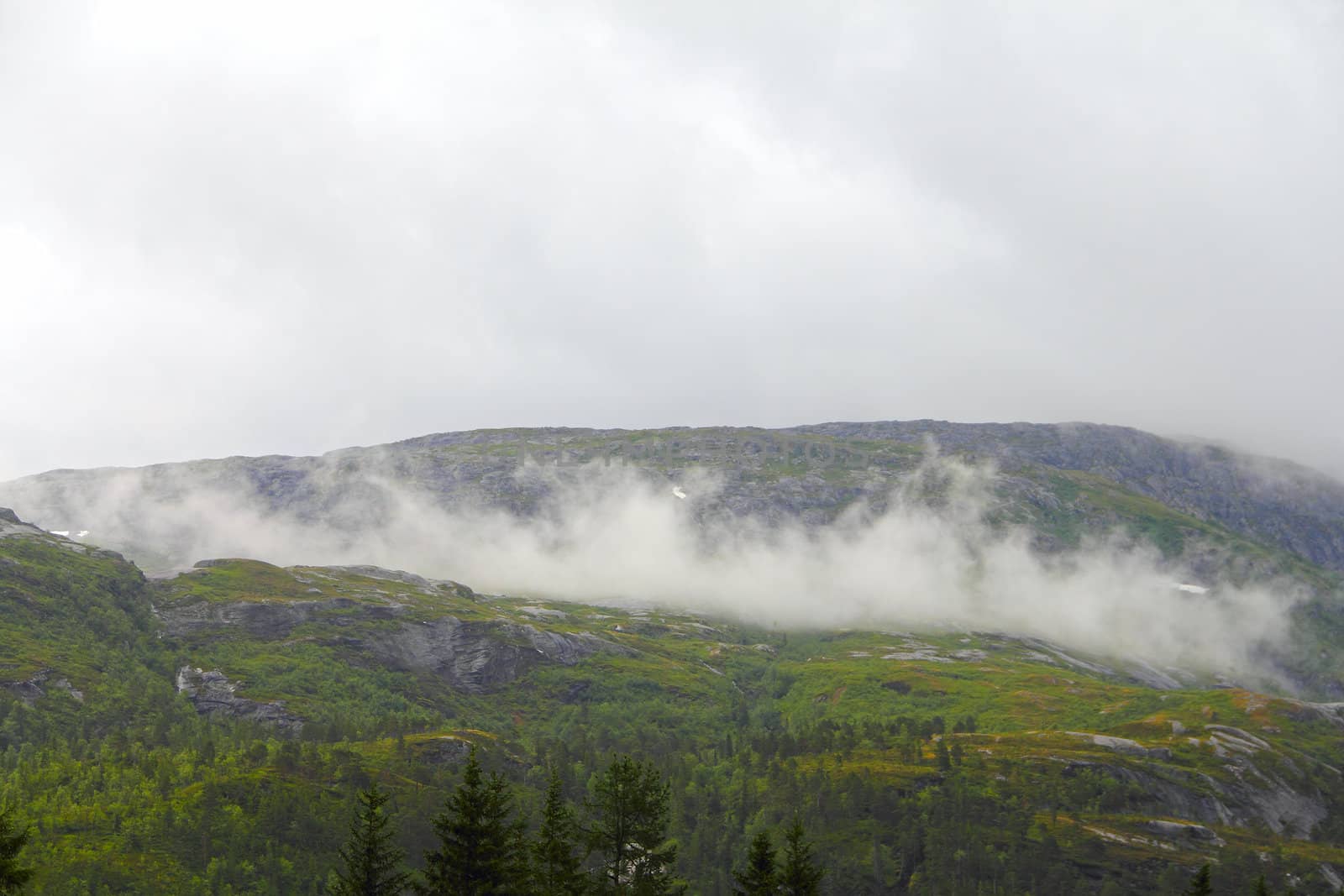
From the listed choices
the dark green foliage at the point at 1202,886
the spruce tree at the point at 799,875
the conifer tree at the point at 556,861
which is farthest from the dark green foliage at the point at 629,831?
the dark green foliage at the point at 1202,886

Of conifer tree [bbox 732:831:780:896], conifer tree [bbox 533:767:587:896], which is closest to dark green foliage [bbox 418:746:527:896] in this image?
conifer tree [bbox 533:767:587:896]

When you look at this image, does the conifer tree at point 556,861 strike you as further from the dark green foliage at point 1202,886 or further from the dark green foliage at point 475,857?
the dark green foliage at point 1202,886

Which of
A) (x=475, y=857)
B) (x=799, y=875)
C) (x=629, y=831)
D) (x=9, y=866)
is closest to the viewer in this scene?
(x=9, y=866)

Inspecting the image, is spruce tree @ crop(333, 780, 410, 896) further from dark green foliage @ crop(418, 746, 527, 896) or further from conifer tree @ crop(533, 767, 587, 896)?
A: conifer tree @ crop(533, 767, 587, 896)

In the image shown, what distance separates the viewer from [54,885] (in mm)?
136625

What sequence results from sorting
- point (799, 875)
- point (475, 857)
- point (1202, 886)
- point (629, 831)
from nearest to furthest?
point (475, 857), point (799, 875), point (629, 831), point (1202, 886)

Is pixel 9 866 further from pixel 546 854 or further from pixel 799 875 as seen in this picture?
pixel 799 875

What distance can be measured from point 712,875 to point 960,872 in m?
44.9

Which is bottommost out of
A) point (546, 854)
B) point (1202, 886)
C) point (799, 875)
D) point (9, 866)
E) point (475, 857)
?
point (1202, 886)

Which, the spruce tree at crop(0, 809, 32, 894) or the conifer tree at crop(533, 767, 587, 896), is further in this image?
the conifer tree at crop(533, 767, 587, 896)

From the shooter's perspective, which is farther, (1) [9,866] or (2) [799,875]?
(2) [799,875]

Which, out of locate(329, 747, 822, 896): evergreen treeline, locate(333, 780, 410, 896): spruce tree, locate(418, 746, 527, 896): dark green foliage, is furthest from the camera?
locate(333, 780, 410, 896): spruce tree

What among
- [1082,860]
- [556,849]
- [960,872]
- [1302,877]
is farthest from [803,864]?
[1302,877]

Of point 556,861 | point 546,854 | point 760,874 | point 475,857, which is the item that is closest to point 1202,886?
point 760,874
